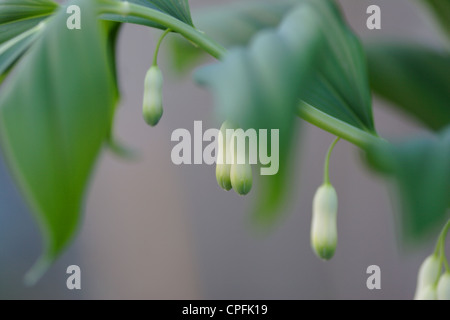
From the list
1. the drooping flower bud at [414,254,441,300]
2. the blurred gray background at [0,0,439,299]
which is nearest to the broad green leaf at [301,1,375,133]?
the drooping flower bud at [414,254,441,300]

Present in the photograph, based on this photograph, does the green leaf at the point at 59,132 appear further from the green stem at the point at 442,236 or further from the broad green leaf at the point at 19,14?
the green stem at the point at 442,236

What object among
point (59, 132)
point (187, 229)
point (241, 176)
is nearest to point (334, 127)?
point (241, 176)

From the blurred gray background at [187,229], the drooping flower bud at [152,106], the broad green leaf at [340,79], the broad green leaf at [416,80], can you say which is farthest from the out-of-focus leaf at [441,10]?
the blurred gray background at [187,229]

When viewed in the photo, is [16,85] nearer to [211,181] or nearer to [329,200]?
[329,200]

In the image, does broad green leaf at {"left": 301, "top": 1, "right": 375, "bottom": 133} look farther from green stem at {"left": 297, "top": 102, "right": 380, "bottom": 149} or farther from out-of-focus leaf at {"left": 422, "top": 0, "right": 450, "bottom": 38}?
out-of-focus leaf at {"left": 422, "top": 0, "right": 450, "bottom": 38}

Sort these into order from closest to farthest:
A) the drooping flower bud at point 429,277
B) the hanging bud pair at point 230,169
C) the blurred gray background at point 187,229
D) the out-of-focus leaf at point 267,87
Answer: the out-of-focus leaf at point 267,87, the hanging bud pair at point 230,169, the drooping flower bud at point 429,277, the blurred gray background at point 187,229

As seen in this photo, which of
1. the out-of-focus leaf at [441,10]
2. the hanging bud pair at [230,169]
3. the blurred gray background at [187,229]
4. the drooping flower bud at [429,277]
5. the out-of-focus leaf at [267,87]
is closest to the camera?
the out-of-focus leaf at [267,87]
